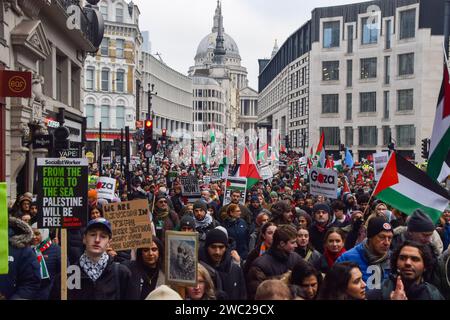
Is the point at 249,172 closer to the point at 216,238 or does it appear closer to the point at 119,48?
the point at 216,238

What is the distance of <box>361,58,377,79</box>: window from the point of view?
64375 millimetres

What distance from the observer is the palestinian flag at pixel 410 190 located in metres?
7.03

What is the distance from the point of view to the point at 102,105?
210ft

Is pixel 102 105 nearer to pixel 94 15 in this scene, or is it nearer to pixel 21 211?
pixel 94 15

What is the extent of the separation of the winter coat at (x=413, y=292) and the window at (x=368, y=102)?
6070 cm

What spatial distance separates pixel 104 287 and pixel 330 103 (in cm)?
6362

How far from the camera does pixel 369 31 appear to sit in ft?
212

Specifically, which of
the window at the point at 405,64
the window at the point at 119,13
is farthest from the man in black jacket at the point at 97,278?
the window at the point at 119,13

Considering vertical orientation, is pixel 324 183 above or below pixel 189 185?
above

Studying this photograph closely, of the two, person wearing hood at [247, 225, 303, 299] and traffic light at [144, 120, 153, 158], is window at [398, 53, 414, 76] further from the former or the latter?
person wearing hood at [247, 225, 303, 299]

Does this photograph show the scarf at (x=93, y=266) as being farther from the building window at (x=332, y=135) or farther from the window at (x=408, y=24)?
the building window at (x=332, y=135)

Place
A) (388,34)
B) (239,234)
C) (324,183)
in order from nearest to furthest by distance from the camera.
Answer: (239,234)
(324,183)
(388,34)

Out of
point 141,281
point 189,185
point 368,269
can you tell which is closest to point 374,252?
point 368,269
